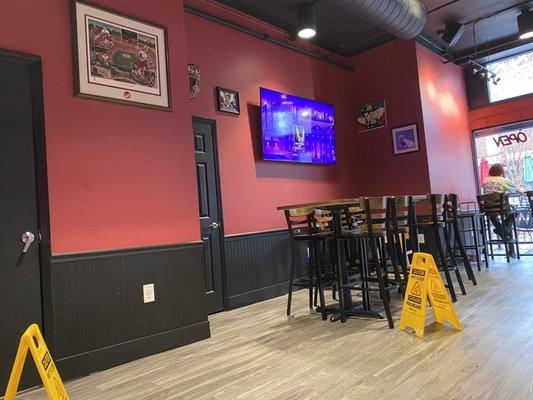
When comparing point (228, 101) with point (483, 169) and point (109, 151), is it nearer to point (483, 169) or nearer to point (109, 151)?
point (109, 151)

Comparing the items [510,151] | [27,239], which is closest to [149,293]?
[27,239]

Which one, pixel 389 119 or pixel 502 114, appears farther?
pixel 502 114

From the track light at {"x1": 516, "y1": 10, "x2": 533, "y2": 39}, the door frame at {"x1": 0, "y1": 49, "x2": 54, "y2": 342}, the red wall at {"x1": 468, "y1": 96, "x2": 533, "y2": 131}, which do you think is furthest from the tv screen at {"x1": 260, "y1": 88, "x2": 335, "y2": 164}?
the red wall at {"x1": 468, "y1": 96, "x2": 533, "y2": 131}

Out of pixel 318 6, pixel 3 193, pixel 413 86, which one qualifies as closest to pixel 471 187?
pixel 413 86

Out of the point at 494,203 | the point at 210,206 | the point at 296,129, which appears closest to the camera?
the point at 210,206

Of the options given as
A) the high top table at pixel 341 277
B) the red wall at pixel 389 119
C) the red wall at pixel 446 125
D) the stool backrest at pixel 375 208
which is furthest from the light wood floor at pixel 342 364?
the red wall at pixel 446 125

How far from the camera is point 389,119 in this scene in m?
6.16

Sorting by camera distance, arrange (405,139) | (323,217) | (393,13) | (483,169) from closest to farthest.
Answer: (323,217), (393,13), (405,139), (483,169)

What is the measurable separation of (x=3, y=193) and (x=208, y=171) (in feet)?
7.12

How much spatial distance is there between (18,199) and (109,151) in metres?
0.66

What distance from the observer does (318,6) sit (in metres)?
4.94

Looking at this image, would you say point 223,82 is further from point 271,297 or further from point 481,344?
point 481,344

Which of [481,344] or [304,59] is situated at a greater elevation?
[304,59]

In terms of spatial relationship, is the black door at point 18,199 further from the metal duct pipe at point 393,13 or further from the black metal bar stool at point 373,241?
the metal duct pipe at point 393,13
